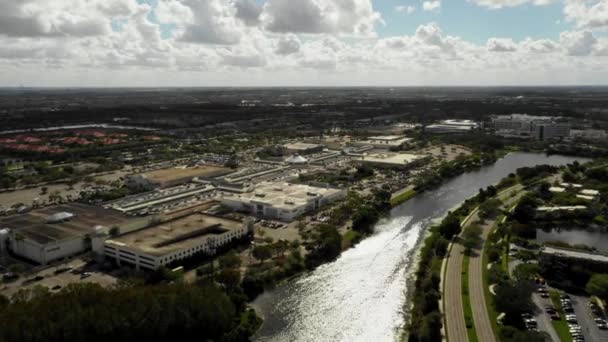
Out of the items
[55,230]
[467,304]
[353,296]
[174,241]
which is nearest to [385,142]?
[174,241]

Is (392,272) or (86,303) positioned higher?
(86,303)

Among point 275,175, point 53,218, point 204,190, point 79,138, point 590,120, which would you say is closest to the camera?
point 53,218

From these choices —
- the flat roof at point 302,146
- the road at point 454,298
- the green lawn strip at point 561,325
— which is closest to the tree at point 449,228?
the road at point 454,298

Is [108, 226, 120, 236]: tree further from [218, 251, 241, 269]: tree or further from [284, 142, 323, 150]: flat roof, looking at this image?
[284, 142, 323, 150]: flat roof

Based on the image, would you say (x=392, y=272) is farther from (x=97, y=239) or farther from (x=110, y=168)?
(x=110, y=168)

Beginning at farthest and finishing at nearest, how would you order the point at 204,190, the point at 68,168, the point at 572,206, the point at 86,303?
the point at 68,168
the point at 204,190
the point at 572,206
the point at 86,303

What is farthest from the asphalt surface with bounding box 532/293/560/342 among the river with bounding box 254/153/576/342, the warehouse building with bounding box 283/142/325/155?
the warehouse building with bounding box 283/142/325/155

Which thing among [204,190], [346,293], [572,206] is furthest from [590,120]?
[346,293]
